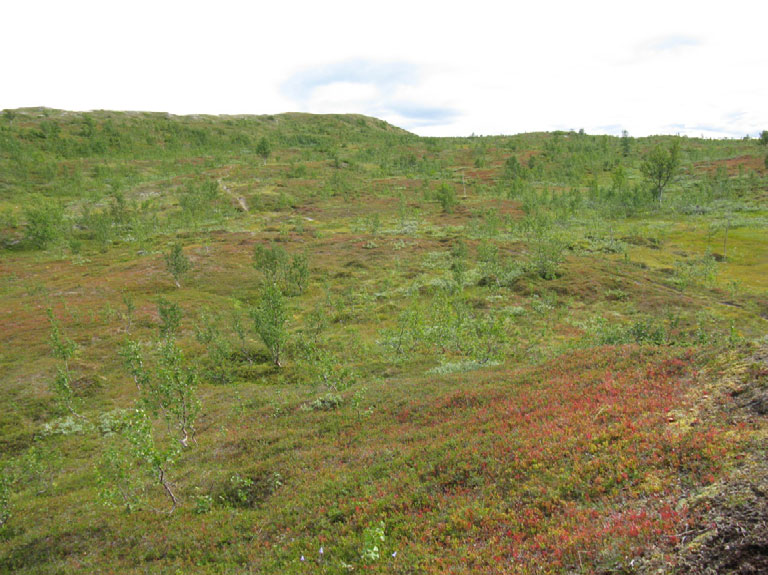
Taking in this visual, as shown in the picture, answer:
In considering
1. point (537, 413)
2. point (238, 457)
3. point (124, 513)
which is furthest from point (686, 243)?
point (124, 513)

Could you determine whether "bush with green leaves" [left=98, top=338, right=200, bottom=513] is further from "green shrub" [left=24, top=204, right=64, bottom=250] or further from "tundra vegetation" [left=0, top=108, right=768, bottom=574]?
"green shrub" [left=24, top=204, right=64, bottom=250]

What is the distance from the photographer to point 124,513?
10.8 meters

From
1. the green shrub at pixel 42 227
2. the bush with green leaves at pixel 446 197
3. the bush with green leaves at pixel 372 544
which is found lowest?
the bush with green leaves at pixel 372 544

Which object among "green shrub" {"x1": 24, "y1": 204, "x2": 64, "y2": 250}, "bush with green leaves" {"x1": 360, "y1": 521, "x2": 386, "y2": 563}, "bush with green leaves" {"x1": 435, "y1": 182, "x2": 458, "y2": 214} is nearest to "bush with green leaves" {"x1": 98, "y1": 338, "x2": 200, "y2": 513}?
"bush with green leaves" {"x1": 360, "y1": 521, "x2": 386, "y2": 563}

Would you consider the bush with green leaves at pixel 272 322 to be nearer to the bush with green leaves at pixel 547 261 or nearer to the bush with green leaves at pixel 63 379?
the bush with green leaves at pixel 63 379

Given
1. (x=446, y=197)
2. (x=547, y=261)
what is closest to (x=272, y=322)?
(x=547, y=261)

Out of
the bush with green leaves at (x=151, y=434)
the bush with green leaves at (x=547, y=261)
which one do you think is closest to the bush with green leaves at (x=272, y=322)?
the bush with green leaves at (x=151, y=434)

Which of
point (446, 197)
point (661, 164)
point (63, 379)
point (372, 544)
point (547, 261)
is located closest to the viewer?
point (372, 544)

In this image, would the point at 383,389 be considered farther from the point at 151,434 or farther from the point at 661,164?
the point at 661,164

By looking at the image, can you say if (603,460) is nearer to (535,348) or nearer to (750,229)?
(535,348)

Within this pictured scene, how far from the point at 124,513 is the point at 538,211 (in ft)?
211

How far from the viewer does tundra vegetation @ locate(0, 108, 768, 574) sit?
22.2 feet

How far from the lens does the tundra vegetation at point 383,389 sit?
677 cm

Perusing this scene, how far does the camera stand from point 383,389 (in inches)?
658
